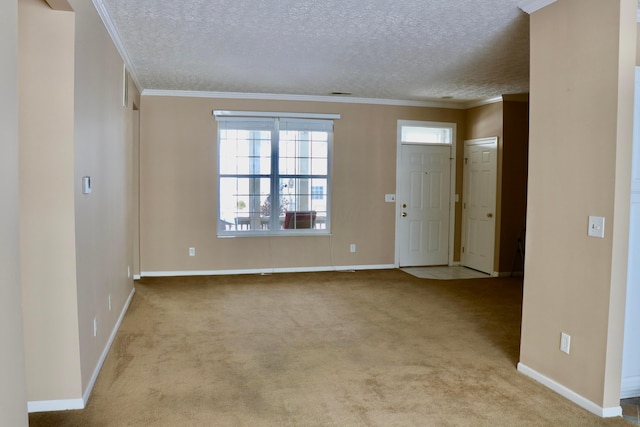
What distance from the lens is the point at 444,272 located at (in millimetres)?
6945

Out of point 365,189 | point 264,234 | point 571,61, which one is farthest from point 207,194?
point 571,61

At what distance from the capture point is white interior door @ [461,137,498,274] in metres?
6.80

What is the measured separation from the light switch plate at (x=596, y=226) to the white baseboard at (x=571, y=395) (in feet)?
3.12

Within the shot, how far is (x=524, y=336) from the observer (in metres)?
3.32

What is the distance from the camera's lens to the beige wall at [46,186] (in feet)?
8.27

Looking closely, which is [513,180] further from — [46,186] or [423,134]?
[46,186]

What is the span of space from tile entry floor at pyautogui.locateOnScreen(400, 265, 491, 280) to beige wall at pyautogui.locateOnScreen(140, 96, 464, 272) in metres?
0.44

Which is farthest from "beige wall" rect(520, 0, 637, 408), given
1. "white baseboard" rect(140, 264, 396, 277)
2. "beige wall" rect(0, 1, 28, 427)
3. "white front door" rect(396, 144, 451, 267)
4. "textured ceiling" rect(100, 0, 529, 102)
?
"white front door" rect(396, 144, 451, 267)

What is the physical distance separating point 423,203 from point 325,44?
3772 mm

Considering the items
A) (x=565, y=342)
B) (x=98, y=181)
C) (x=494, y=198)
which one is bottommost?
(x=565, y=342)

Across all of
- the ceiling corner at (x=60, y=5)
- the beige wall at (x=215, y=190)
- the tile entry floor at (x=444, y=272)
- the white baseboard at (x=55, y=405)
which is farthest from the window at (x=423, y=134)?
the white baseboard at (x=55, y=405)

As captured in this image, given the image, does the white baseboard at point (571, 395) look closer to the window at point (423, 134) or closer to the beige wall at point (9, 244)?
the beige wall at point (9, 244)

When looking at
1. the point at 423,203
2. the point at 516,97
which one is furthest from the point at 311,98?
the point at 516,97

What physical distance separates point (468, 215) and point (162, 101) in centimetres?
467
